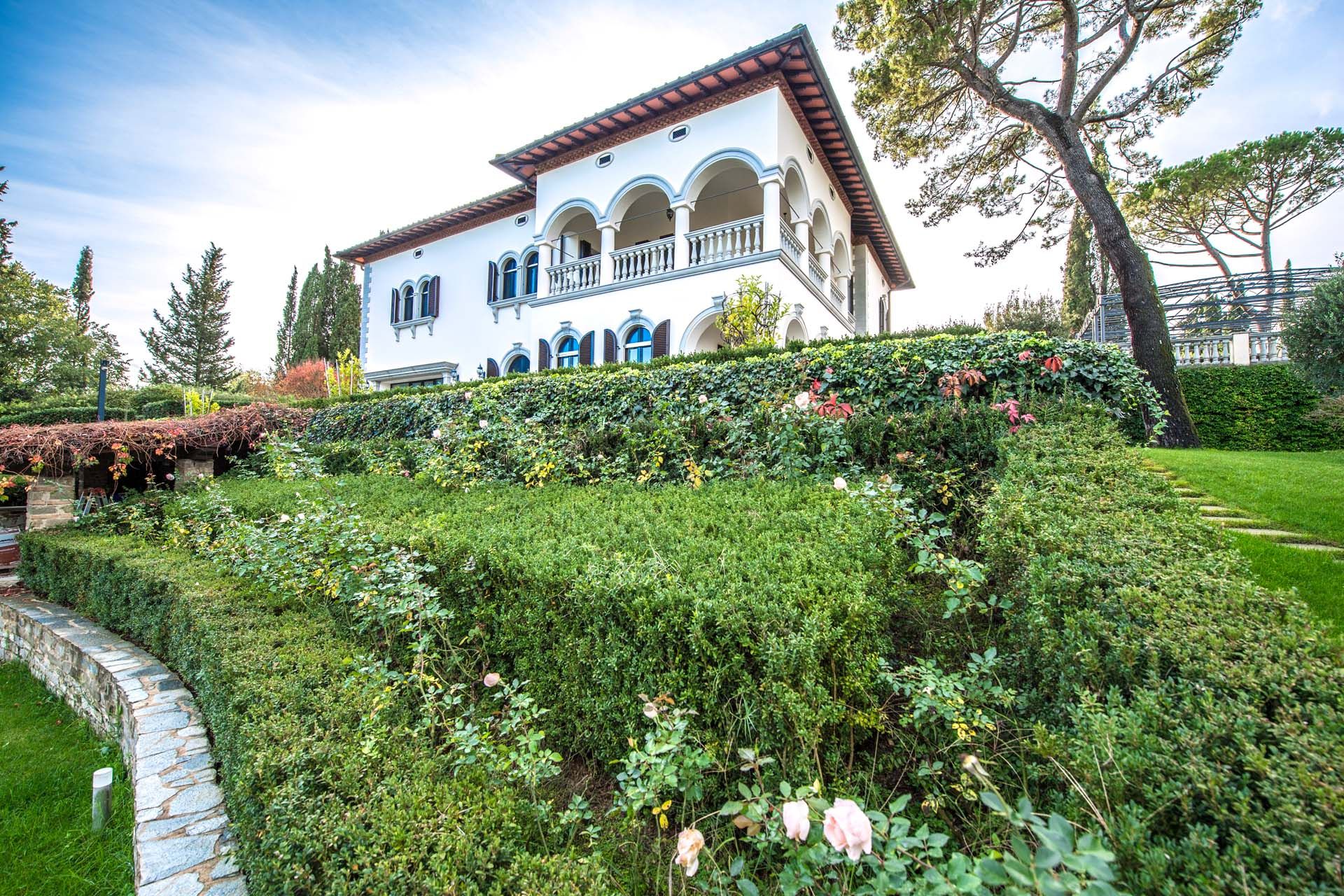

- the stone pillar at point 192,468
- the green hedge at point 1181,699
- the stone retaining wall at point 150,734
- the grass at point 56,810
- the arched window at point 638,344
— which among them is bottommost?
the grass at point 56,810

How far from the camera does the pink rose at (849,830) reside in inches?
42.9

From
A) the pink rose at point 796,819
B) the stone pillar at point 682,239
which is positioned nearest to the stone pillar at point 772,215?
the stone pillar at point 682,239

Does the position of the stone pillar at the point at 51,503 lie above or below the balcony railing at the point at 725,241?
below

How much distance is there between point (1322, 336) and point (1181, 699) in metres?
6.62

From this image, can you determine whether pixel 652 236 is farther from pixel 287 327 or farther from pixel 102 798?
pixel 287 327

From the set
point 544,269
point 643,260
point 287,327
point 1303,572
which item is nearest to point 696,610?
point 1303,572

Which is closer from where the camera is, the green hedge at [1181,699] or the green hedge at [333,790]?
the green hedge at [1181,699]

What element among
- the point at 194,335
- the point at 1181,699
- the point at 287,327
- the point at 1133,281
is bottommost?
the point at 1181,699

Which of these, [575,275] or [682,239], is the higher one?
[682,239]

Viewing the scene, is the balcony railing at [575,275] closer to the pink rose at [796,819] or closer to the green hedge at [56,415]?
the pink rose at [796,819]

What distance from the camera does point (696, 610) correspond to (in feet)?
6.19

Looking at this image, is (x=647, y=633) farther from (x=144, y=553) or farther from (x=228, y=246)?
(x=228, y=246)

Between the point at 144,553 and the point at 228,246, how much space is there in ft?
152

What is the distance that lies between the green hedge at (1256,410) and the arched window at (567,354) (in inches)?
508
